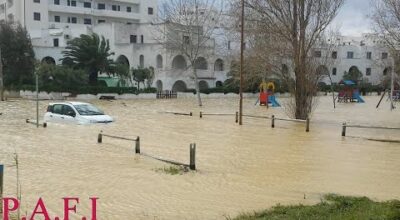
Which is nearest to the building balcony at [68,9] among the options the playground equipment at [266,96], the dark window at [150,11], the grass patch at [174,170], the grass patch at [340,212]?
the dark window at [150,11]

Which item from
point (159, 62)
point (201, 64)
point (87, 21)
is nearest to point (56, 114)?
point (159, 62)

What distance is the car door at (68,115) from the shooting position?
27.6 metres

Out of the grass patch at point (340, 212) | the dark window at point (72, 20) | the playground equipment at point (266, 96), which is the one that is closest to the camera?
the grass patch at point (340, 212)

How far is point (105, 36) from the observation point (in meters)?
74.9

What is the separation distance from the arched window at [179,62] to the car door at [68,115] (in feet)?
148

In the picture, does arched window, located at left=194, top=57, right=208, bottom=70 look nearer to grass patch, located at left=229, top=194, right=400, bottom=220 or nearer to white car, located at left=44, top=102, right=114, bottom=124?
white car, located at left=44, top=102, right=114, bottom=124

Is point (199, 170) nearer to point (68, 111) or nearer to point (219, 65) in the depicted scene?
point (68, 111)

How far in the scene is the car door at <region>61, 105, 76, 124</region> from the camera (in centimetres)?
2756

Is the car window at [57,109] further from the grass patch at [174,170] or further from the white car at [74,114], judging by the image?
the grass patch at [174,170]

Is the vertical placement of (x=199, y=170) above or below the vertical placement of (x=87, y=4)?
below

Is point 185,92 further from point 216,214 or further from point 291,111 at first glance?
point 216,214

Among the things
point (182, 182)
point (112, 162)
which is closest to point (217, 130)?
point (112, 162)

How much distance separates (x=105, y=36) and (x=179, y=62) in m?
11.1

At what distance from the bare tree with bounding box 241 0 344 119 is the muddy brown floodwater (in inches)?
→ 238
